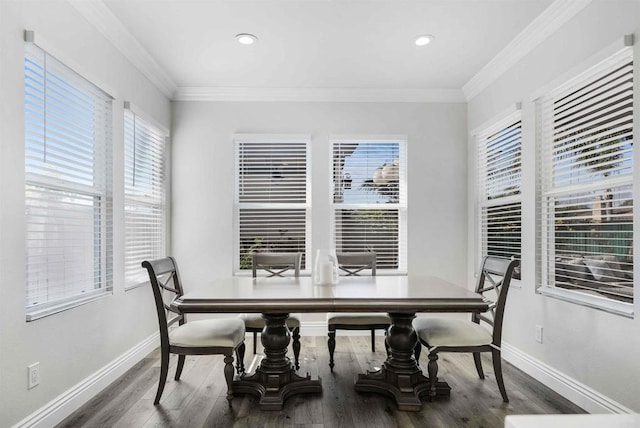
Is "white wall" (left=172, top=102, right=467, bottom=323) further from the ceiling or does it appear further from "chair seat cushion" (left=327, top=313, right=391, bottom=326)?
"chair seat cushion" (left=327, top=313, right=391, bottom=326)

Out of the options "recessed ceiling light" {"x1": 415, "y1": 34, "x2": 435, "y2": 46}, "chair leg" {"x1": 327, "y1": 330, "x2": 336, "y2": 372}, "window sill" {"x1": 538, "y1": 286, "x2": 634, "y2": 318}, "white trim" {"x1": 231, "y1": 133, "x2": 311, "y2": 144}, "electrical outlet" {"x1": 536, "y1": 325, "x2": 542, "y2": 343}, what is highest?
"recessed ceiling light" {"x1": 415, "y1": 34, "x2": 435, "y2": 46}

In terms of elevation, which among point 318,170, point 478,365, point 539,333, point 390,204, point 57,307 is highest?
point 318,170

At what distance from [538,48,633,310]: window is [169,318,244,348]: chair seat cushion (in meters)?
2.20

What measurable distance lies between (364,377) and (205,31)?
2.76 metres

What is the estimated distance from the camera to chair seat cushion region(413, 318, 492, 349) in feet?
8.41

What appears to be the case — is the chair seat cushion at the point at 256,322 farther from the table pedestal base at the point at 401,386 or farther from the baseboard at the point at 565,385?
the baseboard at the point at 565,385

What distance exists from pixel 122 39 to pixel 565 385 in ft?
13.0

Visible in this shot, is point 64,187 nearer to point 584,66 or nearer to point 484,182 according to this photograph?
point 584,66

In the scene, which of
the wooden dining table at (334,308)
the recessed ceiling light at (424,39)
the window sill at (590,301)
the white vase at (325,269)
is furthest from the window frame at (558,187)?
the white vase at (325,269)

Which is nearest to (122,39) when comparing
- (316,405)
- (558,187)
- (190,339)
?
(190,339)

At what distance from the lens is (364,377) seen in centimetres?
283

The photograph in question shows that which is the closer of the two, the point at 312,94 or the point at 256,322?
the point at 256,322

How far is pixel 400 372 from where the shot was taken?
2701 millimetres

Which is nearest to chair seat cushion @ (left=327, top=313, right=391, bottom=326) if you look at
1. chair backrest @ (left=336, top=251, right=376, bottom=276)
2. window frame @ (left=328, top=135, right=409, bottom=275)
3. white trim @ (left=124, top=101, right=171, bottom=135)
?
chair backrest @ (left=336, top=251, right=376, bottom=276)
